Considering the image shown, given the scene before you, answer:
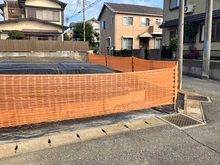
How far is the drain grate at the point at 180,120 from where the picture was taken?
361 cm

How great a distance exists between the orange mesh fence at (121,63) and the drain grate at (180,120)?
176 inches

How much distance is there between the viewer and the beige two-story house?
74.0 ft

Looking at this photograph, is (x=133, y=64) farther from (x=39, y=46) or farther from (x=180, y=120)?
(x=39, y=46)

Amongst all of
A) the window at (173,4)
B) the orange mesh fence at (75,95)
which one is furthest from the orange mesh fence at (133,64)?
the window at (173,4)

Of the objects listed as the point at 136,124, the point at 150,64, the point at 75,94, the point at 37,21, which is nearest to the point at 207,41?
the point at 150,64

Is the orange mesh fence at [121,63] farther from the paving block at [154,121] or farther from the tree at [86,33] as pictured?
the tree at [86,33]

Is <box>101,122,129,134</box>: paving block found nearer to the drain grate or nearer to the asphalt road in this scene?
the asphalt road

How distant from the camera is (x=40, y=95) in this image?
3125 mm

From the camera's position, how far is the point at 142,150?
269cm

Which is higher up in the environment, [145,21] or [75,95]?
[145,21]

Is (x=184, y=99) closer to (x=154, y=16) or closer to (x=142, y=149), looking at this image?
(x=142, y=149)

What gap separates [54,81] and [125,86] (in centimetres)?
138

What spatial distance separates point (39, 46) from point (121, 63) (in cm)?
938

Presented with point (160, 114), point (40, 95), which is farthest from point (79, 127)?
point (160, 114)
